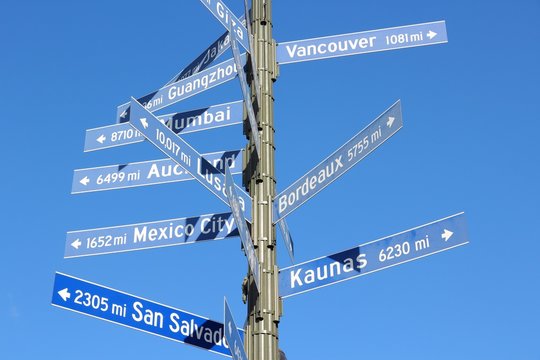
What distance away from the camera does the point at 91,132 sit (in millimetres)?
7266

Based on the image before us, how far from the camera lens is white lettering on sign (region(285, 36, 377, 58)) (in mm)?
6625

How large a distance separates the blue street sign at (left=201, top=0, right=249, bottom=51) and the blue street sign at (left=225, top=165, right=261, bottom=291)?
1.92 meters

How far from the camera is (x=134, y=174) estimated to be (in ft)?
21.7

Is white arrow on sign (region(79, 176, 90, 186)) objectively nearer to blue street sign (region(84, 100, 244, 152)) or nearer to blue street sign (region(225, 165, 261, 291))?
blue street sign (region(84, 100, 244, 152))

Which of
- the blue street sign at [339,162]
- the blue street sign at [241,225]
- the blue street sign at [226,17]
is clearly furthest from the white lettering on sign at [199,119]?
the blue street sign at [241,225]

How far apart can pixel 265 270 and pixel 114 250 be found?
1.48 m

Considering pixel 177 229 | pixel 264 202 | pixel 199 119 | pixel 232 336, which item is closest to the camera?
pixel 232 336

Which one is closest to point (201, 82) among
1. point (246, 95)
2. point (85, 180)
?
point (85, 180)

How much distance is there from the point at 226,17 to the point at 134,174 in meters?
1.57

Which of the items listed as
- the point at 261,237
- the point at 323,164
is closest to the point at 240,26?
the point at 323,164

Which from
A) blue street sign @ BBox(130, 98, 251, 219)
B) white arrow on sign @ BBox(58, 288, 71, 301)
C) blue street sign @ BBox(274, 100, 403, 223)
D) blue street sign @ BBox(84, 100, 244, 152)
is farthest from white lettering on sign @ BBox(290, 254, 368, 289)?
blue street sign @ BBox(84, 100, 244, 152)

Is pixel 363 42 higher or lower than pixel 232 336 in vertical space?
higher

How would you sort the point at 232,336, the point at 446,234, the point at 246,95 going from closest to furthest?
the point at 232,336, the point at 446,234, the point at 246,95

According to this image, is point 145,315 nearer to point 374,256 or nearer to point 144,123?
point 144,123
